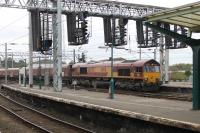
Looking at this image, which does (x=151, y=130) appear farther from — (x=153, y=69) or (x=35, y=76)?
(x=35, y=76)

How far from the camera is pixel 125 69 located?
46156mm

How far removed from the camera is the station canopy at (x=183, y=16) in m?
15.1

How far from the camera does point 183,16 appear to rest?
16.5 meters

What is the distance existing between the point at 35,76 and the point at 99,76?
24683mm


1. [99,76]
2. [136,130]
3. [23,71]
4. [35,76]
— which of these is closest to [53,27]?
[99,76]

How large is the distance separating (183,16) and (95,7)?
31247 mm

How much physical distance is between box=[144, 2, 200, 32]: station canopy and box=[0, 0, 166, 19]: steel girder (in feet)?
77.7

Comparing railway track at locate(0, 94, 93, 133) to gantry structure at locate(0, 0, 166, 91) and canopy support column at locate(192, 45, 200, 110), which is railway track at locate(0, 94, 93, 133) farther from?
gantry structure at locate(0, 0, 166, 91)

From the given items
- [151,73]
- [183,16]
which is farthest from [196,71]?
[151,73]

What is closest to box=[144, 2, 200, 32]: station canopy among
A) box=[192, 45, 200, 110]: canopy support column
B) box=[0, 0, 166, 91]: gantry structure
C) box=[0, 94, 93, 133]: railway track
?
box=[192, 45, 200, 110]: canopy support column

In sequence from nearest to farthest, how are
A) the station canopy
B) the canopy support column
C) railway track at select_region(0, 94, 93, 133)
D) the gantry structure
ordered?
the station canopy, the canopy support column, railway track at select_region(0, 94, 93, 133), the gantry structure

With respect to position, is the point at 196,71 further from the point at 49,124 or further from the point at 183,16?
the point at 49,124

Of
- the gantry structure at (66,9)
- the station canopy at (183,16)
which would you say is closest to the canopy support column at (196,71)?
the station canopy at (183,16)

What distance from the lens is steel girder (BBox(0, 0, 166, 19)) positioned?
1613 inches
